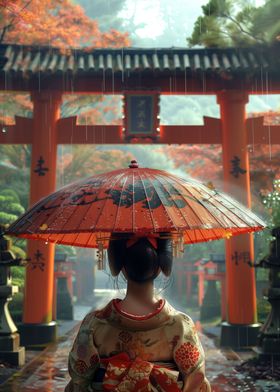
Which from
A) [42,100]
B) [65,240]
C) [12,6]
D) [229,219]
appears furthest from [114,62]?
[229,219]

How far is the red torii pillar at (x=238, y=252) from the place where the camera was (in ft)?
33.4

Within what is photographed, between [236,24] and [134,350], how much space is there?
1090 cm

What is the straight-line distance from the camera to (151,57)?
36.5ft

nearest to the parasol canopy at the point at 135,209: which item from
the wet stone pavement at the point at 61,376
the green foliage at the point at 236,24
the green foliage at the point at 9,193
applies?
the wet stone pavement at the point at 61,376

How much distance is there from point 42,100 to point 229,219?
871 cm

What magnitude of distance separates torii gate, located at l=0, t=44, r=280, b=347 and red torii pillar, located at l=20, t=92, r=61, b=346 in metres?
0.02

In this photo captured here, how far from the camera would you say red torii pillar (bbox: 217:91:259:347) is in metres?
10.2

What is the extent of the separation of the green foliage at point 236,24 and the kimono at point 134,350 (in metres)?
9.84

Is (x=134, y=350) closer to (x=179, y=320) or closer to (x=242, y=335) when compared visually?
(x=179, y=320)

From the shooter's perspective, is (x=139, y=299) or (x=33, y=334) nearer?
(x=139, y=299)

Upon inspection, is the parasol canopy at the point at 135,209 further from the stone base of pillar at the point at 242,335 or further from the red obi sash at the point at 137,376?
the stone base of pillar at the point at 242,335

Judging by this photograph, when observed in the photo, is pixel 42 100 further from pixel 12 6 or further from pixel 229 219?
pixel 229 219

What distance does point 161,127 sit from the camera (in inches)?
427

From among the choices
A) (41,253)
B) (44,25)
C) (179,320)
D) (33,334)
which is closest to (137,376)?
(179,320)
